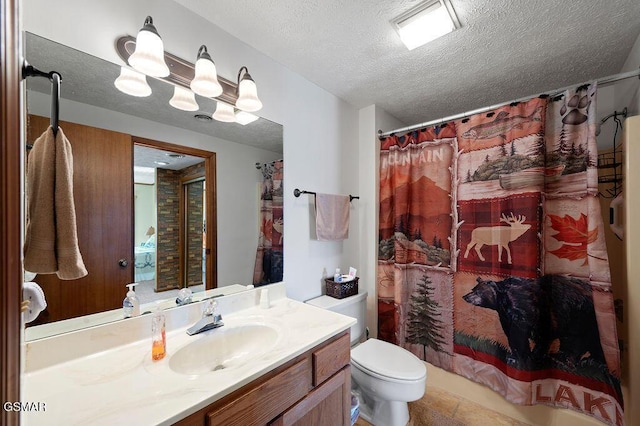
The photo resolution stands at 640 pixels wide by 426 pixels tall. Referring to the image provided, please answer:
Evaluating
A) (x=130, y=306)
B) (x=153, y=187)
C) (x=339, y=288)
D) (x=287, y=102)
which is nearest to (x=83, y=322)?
(x=130, y=306)

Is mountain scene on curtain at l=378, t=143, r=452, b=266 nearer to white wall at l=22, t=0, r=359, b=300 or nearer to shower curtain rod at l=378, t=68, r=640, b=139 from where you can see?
shower curtain rod at l=378, t=68, r=640, b=139

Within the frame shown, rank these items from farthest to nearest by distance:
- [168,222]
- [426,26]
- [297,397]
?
[426,26] < [168,222] < [297,397]

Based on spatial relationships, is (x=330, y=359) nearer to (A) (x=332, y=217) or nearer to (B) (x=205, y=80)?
(A) (x=332, y=217)

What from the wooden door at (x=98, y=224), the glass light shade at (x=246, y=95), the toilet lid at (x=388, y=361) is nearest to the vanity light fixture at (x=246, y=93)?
the glass light shade at (x=246, y=95)

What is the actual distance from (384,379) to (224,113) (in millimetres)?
1733

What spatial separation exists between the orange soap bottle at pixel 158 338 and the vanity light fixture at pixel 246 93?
1078 millimetres

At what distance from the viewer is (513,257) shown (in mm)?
1608

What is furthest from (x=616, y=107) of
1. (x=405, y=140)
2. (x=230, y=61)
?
(x=230, y=61)

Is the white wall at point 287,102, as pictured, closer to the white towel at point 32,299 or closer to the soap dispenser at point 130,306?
the soap dispenser at point 130,306

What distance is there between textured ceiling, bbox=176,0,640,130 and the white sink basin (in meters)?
1.53

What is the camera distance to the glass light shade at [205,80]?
115 centimetres

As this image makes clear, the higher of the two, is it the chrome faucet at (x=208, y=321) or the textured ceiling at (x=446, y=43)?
the textured ceiling at (x=446, y=43)

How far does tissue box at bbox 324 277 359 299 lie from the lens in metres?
1.86

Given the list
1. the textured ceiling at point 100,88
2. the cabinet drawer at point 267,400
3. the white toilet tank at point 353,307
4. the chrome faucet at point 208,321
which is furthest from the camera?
the white toilet tank at point 353,307
